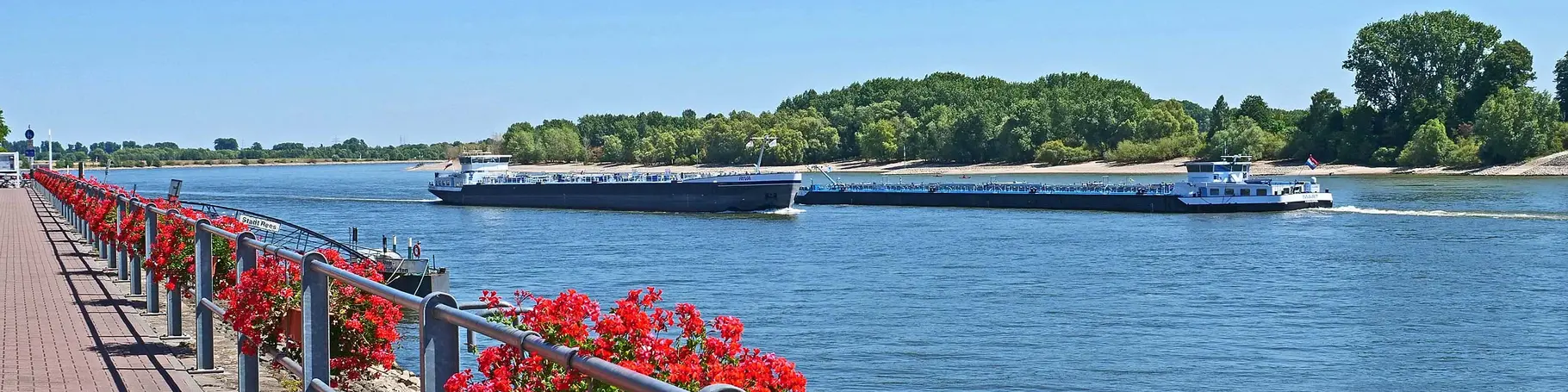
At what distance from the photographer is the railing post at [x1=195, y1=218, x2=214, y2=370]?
9578 mm

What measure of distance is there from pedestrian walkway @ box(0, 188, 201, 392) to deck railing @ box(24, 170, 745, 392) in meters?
0.39

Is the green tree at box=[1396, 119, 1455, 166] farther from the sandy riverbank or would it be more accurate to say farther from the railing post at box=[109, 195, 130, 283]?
the railing post at box=[109, 195, 130, 283]

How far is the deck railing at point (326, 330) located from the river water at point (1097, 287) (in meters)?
11.4

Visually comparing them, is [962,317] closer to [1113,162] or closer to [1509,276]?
[1509,276]

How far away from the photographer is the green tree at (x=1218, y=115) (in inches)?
5517

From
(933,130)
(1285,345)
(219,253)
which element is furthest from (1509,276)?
(933,130)

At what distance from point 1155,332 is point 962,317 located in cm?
366

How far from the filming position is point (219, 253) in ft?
36.1

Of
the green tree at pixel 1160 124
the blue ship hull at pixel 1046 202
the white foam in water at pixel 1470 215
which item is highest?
the green tree at pixel 1160 124

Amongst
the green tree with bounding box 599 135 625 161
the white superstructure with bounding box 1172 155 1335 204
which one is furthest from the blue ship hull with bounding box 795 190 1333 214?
the green tree with bounding box 599 135 625 161

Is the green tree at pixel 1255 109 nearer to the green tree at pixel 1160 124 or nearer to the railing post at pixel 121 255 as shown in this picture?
the green tree at pixel 1160 124

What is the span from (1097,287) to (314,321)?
2926 cm

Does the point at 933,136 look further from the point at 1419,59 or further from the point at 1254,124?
the point at 1419,59

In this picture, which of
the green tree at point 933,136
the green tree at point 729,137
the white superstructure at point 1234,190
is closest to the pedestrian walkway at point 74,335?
the white superstructure at point 1234,190
